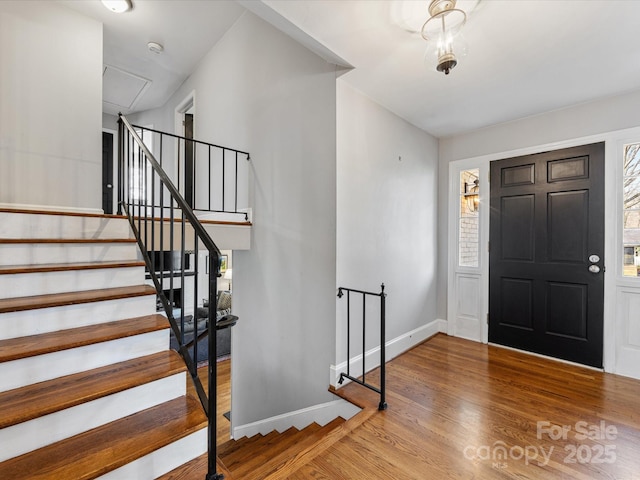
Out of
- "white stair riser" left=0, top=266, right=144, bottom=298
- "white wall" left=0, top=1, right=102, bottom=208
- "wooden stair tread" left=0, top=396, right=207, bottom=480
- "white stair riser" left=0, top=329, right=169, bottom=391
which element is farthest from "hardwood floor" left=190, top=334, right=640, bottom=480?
"white wall" left=0, top=1, right=102, bottom=208

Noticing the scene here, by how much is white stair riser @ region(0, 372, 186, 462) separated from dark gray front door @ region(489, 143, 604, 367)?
346 cm

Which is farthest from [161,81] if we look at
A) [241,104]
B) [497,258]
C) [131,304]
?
[497,258]

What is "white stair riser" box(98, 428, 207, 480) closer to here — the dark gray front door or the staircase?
the staircase

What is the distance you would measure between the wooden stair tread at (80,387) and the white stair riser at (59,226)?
4.11ft

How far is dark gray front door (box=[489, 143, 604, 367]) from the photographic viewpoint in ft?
9.23

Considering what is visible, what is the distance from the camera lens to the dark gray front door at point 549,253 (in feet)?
9.23

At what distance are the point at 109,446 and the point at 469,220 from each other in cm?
391

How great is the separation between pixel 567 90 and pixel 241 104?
321 centimetres

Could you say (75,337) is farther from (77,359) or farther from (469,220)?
(469,220)

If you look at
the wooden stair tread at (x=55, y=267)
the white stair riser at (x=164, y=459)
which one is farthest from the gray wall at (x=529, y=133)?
the wooden stair tread at (x=55, y=267)

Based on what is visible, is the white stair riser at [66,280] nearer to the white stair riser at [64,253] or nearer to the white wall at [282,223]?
the white stair riser at [64,253]

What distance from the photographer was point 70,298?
1594 mm

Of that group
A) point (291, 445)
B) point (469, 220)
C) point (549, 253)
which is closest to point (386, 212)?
point (469, 220)

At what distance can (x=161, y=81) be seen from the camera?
175 inches
